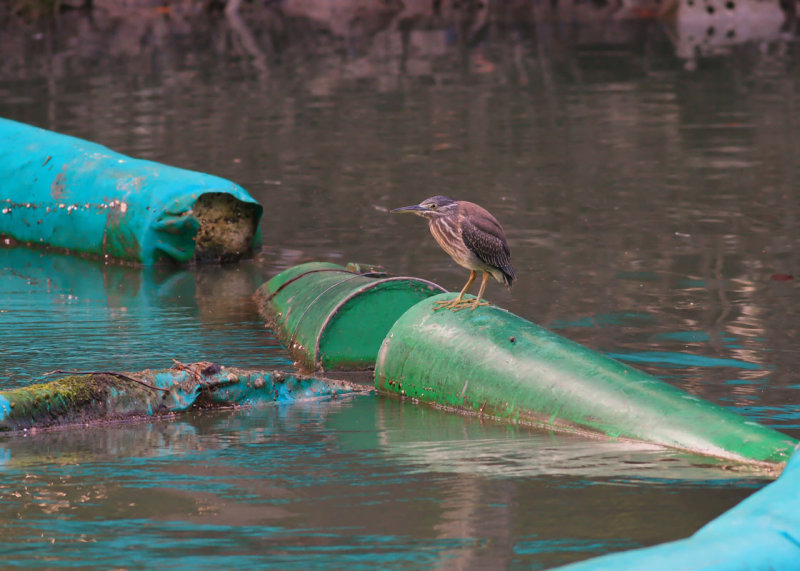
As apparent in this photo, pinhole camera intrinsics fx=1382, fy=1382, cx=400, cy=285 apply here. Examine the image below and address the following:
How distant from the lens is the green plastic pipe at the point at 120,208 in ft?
36.2

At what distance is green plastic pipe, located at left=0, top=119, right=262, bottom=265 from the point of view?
1104 centimetres

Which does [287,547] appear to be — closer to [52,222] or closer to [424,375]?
[424,375]

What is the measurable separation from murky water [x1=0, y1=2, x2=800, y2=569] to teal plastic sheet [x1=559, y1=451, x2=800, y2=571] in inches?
23.9

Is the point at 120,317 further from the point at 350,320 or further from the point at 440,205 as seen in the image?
the point at 440,205

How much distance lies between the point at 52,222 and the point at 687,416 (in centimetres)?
703

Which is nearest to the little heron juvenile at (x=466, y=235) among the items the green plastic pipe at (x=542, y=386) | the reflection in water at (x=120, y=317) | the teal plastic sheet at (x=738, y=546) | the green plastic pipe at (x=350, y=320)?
the green plastic pipe at (x=542, y=386)

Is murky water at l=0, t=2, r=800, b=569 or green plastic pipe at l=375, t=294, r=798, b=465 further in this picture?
green plastic pipe at l=375, t=294, r=798, b=465

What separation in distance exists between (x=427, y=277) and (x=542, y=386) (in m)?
3.39

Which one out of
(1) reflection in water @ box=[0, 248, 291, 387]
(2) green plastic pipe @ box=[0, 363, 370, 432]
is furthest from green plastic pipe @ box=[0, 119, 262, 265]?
(2) green plastic pipe @ box=[0, 363, 370, 432]

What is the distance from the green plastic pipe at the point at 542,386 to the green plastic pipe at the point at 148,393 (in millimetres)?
496

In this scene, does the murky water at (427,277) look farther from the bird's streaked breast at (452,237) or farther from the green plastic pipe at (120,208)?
the bird's streaked breast at (452,237)

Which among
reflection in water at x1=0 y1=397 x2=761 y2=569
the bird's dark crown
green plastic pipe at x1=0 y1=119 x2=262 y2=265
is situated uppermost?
the bird's dark crown

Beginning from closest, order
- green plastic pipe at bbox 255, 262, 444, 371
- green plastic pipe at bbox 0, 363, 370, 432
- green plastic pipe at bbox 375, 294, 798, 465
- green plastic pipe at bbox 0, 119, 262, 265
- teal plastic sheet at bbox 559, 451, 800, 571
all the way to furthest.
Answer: teal plastic sheet at bbox 559, 451, 800, 571 → green plastic pipe at bbox 375, 294, 798, 465 → green plastic pipe at bbox 0, 363, 370, 432 → green plastic pipe at bbox 255, 262, 444, 371 → green plastic pipe at bbox 0, 119, 262, 265

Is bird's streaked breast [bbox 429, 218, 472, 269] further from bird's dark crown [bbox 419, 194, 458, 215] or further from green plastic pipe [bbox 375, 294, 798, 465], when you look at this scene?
green plastic pipe [bbox 375, 294, 798, 465]
